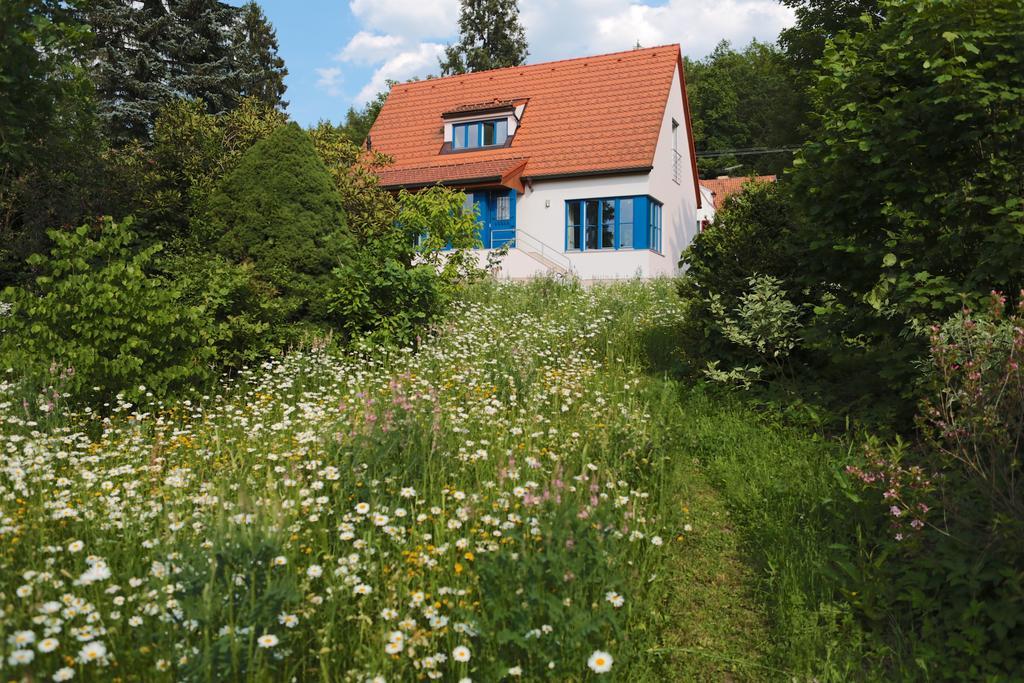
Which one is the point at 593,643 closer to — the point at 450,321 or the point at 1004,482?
the point at 1004,482

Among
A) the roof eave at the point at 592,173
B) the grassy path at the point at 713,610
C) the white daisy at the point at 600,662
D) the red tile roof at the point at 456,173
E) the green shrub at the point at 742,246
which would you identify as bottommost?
the grassy path at the point at 713,610

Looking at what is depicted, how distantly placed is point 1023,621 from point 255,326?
7197mm

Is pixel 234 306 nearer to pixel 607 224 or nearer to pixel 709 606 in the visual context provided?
pixel 709 606

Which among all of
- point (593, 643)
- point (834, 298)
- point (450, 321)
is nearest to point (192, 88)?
point (450, 321)

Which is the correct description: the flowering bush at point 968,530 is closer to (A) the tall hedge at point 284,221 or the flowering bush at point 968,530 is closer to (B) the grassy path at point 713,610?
(B) the grassy path at point 713,610

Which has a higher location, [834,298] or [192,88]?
[192,88]

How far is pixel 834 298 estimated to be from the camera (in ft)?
20.3

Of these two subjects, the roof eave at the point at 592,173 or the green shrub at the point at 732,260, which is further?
the roof eave at the point at 592,173

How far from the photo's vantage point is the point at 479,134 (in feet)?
76.4

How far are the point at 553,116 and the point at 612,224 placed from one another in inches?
181

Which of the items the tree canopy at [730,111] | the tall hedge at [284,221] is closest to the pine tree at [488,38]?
the tree canopy at [730,111]

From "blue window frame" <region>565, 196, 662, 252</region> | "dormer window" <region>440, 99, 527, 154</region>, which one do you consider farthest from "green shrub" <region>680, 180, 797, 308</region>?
"dormer window" <region>440, 99, 527, 154</region>

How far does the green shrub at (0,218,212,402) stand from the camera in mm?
6129

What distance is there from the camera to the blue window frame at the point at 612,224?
20.2 metres
